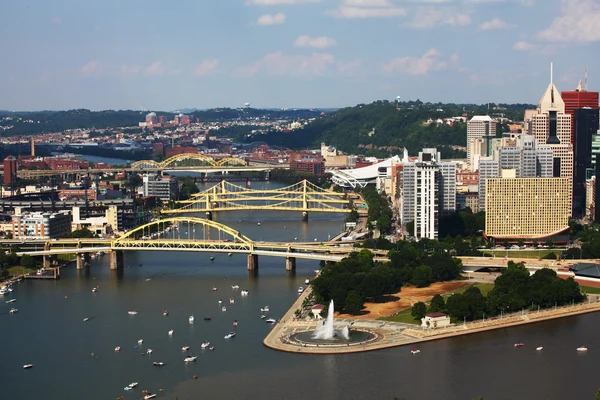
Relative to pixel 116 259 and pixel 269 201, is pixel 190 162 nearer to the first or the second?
pixel 269 201

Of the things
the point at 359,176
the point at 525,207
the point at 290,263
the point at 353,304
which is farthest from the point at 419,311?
the point at 359,176

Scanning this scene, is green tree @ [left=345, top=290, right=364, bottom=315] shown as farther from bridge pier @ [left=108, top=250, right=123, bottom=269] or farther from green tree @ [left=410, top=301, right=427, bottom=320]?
bridge pier @ [left=108, top=250, right=123, bottom=269]

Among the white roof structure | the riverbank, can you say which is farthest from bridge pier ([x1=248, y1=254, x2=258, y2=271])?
the white roof structure

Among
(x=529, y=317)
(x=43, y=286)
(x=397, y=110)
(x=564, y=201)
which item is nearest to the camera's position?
(x=529, y=317)

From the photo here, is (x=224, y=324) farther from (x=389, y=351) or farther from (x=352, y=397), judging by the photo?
(x=352, y=397)

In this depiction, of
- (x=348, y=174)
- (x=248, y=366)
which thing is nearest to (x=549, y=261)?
(x=248, y=366)

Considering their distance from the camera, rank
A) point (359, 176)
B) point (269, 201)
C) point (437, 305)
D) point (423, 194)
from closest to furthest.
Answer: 1. point (437, 305)
2. point (423, 194)
3. point (269, 201)
4. point (359, 176)
